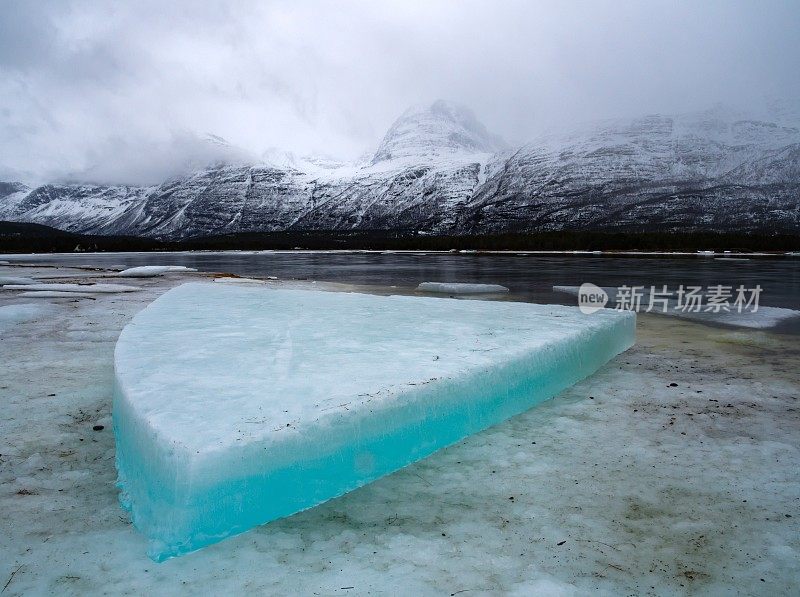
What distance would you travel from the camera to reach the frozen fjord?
7.28 feet

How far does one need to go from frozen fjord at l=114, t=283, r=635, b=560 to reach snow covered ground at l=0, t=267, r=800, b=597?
139mm

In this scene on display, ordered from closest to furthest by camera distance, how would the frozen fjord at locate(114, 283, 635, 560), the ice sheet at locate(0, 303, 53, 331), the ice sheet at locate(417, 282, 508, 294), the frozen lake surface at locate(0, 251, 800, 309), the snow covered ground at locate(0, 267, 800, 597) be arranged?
the snow covered ground at locate(0, 267, 800, 597), the frozen fjord at locate(114, 283, 635, 560), the ice sheet at locate(0, 303, 53, 331), the ice sheet at locate(417, 282, 508, 294), the frozen lake surface at locate(0, 251, 800, 309)

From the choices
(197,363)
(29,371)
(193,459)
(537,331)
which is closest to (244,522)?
(193,459)

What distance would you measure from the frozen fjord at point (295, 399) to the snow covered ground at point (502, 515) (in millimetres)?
139

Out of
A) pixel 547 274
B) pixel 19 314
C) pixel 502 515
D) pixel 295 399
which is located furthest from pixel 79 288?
pixel 547 274

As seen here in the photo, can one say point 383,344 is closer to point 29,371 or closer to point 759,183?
point 29,371

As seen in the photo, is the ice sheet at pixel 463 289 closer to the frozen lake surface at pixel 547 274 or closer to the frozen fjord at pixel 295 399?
the frozen lake surface at pixel 547 274

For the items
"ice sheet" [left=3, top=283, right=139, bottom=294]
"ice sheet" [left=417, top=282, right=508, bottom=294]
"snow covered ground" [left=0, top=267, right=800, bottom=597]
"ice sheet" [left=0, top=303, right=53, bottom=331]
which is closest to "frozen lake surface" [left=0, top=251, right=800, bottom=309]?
"ice sheet" [left=417, top=282, right=508, bottom=294]

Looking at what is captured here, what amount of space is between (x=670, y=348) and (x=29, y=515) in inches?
266

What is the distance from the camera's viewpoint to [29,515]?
8.18 feet

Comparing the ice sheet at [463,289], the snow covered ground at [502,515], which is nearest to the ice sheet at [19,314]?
the snow covered ground at [502,515]

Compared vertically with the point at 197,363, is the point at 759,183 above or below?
above

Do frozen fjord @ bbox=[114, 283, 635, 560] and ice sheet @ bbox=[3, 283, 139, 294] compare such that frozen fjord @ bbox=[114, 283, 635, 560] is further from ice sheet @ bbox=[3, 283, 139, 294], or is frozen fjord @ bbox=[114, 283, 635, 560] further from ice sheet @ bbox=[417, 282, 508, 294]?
ice sheet @ bbox=[3, 283, 139, 294]

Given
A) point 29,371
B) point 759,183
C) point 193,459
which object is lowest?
point 29,371
